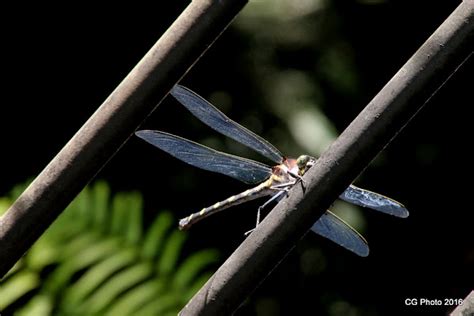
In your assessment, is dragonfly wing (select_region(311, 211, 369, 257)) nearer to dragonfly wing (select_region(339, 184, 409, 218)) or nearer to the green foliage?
dragonfly wing (select_region(339, 184, 409, 218))

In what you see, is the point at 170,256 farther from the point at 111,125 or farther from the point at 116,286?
the point at 111,125

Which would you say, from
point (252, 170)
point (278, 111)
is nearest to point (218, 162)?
point (252, 170)

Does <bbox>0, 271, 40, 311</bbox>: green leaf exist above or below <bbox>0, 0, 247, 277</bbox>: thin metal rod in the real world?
below

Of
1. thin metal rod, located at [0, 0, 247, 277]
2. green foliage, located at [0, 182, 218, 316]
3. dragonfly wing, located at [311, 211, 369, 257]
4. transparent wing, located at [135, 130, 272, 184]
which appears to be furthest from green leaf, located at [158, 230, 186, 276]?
thin metal rod, located at [0, 0, 247, 277]

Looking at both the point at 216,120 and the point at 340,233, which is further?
the point at 216,120

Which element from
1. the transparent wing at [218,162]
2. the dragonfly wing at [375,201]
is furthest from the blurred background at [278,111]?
the dragonfly wing at [375,201]
